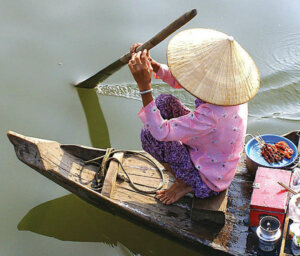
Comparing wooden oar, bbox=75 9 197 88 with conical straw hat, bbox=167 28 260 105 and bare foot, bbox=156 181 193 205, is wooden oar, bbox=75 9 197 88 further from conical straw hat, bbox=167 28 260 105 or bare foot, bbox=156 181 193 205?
bare foot, bbox=156 181 193 205

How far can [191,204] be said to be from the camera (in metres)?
2.96

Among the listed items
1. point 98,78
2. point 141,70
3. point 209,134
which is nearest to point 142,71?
point 141,70

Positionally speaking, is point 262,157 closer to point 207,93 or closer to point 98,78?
point 207,93

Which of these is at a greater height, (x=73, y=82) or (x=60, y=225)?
(x=73, y=82)

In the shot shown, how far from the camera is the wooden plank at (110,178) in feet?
9.80

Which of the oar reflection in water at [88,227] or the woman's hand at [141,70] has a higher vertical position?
the woman's hand at [141,70]

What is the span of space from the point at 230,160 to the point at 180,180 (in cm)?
42

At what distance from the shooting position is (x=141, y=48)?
8.91 ft

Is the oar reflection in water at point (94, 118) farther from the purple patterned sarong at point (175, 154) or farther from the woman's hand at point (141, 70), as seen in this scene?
the woman's hand at point (141, 70)

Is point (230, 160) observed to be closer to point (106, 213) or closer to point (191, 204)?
point (191, 204)

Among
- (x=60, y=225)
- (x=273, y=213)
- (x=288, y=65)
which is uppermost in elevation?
(x=288, y=65)

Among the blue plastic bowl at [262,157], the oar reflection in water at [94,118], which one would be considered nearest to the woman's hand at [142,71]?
the blue plastic bowl at [262,157]

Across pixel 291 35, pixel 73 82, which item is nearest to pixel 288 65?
pixel 291 35

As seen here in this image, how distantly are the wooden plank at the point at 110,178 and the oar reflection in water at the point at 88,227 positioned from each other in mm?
445
